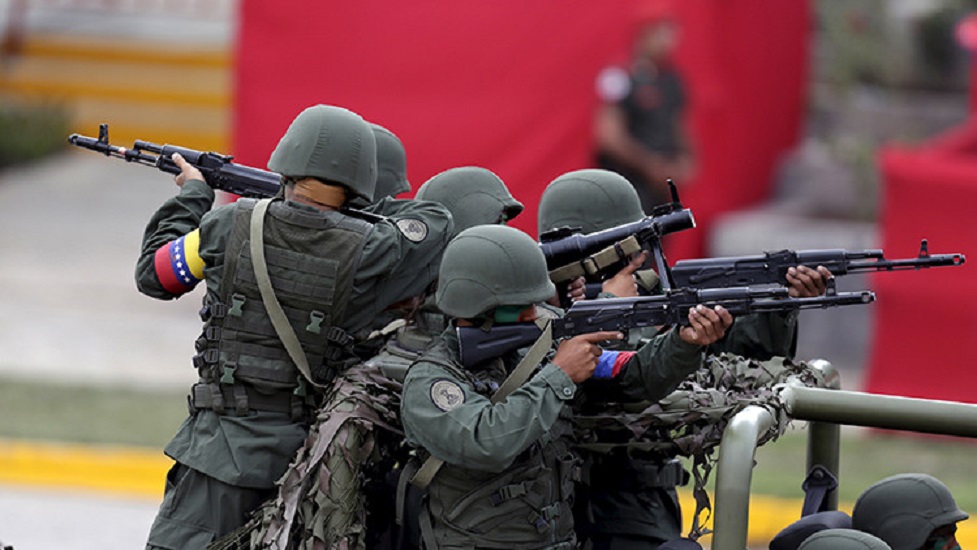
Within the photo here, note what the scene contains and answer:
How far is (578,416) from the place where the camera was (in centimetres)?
420

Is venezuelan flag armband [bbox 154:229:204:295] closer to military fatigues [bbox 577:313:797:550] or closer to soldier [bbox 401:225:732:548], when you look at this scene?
soldier [bbox 401:225:732:548]

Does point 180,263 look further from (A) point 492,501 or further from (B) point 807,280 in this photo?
(B) point 807,280

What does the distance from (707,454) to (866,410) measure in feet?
1.65

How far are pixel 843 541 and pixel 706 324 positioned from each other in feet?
1.80

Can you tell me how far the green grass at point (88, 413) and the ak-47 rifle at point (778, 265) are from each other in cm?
511

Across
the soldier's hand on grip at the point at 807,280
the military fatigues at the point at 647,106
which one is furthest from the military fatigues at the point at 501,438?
the military fatigues at the point at 647,106

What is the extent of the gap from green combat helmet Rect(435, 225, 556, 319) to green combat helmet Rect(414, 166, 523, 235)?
2.34ft

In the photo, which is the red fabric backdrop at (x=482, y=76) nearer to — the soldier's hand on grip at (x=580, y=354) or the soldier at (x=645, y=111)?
the soldier at (x=645, y=111)

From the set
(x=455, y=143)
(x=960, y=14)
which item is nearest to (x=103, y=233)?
(x=455, y=143)

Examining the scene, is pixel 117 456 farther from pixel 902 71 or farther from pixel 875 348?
pixel 902 71

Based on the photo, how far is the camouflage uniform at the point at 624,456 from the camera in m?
4.53

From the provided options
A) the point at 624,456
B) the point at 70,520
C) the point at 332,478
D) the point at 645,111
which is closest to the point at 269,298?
the point at 332,478

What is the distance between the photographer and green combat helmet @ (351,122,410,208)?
4836mm

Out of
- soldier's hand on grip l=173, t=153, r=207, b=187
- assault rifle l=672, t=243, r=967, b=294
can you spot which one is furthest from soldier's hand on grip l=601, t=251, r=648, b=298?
soldier's hand on grip l=173, t=153, r=207, b=187
